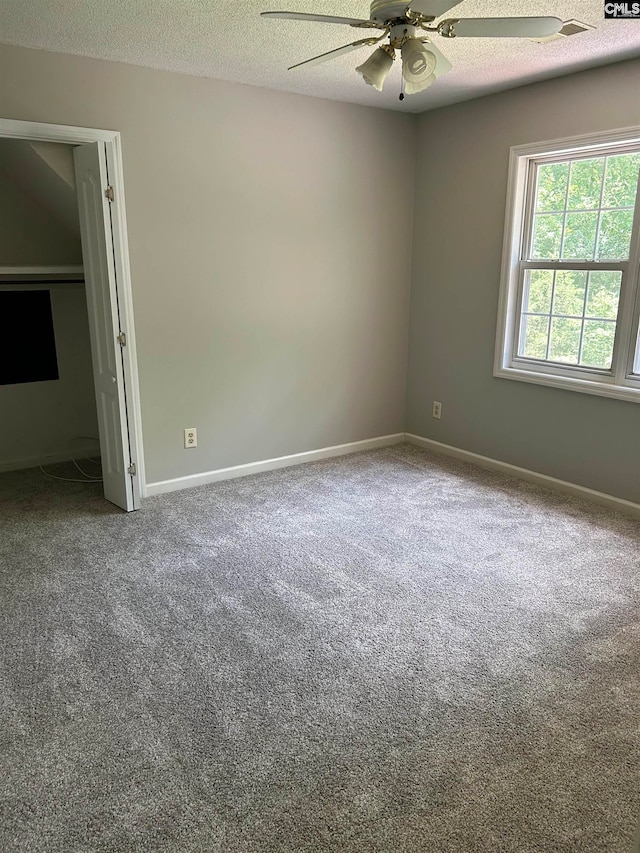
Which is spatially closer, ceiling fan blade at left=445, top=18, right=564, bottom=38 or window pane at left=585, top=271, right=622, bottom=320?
ceiling fan blade at left=445, top=18, right=564, bottom=38

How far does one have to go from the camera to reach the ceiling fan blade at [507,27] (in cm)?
200

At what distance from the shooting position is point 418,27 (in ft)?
7.13

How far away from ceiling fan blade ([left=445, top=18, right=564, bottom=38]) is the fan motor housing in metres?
0.20

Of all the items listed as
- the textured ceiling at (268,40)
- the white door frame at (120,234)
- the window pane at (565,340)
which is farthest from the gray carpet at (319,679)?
the textured ceiling at (268,40)

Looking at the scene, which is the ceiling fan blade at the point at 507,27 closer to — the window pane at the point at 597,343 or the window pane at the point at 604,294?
the window pane at the point at 604,294

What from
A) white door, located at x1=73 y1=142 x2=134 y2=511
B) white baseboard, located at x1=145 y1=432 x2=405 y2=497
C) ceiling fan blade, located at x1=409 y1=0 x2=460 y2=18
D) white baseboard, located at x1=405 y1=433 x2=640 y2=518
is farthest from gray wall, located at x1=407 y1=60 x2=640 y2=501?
white door, located at x1=73 y1=142 x2=134 y2=511

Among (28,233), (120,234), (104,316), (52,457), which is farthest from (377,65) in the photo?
(52,457)

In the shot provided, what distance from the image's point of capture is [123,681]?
2.27 metres

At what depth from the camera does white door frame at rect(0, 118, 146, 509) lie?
327cm

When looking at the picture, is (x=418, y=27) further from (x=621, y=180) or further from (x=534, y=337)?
(x=534, y=337)

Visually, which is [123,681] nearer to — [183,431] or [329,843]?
[329,843]

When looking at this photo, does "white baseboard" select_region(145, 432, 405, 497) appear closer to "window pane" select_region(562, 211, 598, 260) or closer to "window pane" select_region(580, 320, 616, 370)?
"window pane" select_region(580, 320, 616, 370)

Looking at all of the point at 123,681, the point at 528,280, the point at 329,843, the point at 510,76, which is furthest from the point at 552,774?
the point at 510,76

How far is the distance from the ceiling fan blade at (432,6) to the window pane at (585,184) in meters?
2.27
